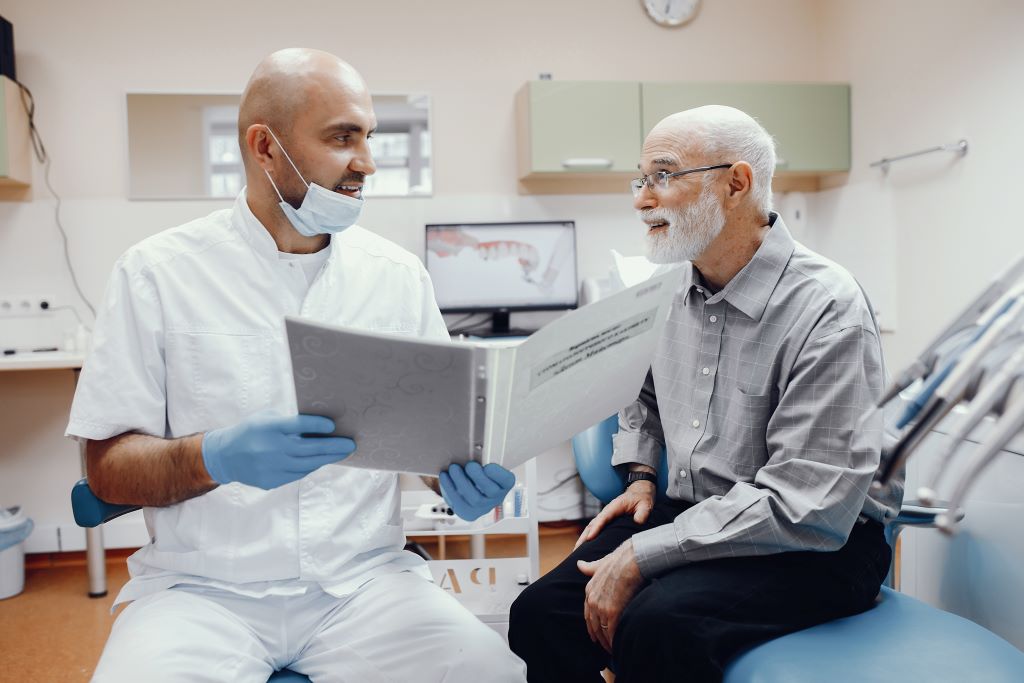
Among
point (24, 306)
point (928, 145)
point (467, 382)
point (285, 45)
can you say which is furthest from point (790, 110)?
point (24, 306)

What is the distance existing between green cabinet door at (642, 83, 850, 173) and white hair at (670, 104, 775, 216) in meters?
1.92

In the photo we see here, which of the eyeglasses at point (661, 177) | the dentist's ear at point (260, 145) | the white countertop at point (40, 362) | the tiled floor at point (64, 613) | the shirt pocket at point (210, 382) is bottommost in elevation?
the tiled floor at point (64, 613)

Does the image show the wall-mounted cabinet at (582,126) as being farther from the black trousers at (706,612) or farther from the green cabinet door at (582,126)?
the black trousers at (706,612)

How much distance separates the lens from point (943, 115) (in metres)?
3.02

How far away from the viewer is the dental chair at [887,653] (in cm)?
107

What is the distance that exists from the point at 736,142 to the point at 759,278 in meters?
0.27

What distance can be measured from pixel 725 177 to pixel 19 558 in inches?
116

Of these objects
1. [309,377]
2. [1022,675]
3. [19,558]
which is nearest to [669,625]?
[1022,675]

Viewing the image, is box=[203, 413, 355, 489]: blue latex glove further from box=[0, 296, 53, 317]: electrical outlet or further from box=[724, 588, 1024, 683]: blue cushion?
box=[0, 296, 53, 317]: electrical outlet

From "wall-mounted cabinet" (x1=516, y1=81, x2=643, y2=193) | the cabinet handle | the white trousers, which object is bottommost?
the white trousers

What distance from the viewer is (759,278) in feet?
4.73

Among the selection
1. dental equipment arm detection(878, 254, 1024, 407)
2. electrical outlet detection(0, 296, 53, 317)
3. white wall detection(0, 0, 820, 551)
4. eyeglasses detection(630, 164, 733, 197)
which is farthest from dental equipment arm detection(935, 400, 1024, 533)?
electrical outlet detection(0, 296, 53, 317)

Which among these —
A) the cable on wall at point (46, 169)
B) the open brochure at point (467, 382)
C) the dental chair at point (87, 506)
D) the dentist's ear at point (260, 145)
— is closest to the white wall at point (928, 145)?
the open brochure at point (467, 382)

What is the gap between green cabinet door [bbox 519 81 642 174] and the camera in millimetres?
3361
